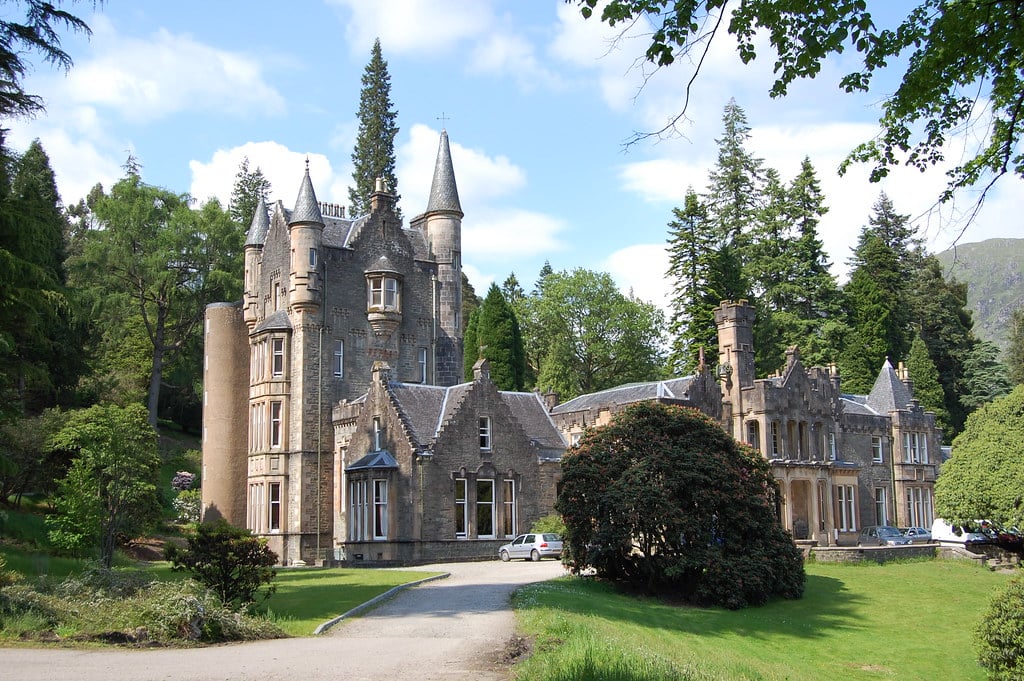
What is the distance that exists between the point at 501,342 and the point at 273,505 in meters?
20.1

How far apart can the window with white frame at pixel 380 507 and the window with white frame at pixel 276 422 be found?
30.7ft

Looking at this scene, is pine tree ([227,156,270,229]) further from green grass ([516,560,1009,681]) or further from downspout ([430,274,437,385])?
green grass ([516,560,1009,681])

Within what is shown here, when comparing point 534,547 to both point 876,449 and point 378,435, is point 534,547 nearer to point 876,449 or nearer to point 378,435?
point 378,435

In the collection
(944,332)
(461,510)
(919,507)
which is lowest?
(919,507)

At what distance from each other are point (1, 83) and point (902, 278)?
7143 cm

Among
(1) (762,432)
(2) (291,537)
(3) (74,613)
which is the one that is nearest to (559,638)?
(3) (74,613)

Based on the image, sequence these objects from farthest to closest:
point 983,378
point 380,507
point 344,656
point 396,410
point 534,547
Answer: point 983,378 < point 396,410 < point 380,507 < point 534,547 < point 344,656

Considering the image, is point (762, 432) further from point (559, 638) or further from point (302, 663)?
point (302, 663)

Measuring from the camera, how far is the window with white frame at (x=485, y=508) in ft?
131

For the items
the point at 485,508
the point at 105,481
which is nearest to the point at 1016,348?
the point at 485,508

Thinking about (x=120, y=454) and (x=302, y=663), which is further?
(x=120, y=454)

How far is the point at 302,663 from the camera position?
49.1 ft

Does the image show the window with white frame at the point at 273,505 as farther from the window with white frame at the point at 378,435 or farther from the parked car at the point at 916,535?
the parked car at the point at 916,535

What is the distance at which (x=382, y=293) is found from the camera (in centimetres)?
4869
